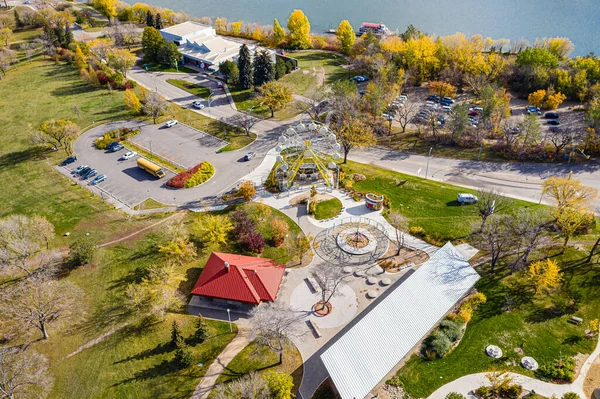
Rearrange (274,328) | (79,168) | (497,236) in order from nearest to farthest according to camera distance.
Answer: (274,328)
(497,236)
(79,168)

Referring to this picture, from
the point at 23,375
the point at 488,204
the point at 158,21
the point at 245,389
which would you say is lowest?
the point at 23,375

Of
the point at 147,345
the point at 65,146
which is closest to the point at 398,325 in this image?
the point at 147,345

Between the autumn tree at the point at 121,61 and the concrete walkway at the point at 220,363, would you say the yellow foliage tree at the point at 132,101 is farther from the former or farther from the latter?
the concrete walkway at the point at 220,363

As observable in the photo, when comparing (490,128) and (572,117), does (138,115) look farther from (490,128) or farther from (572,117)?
(572,117)

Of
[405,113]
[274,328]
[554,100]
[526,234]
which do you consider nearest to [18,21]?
[405,113]

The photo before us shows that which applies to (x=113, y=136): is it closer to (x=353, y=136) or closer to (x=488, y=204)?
(x=353, y=136)
